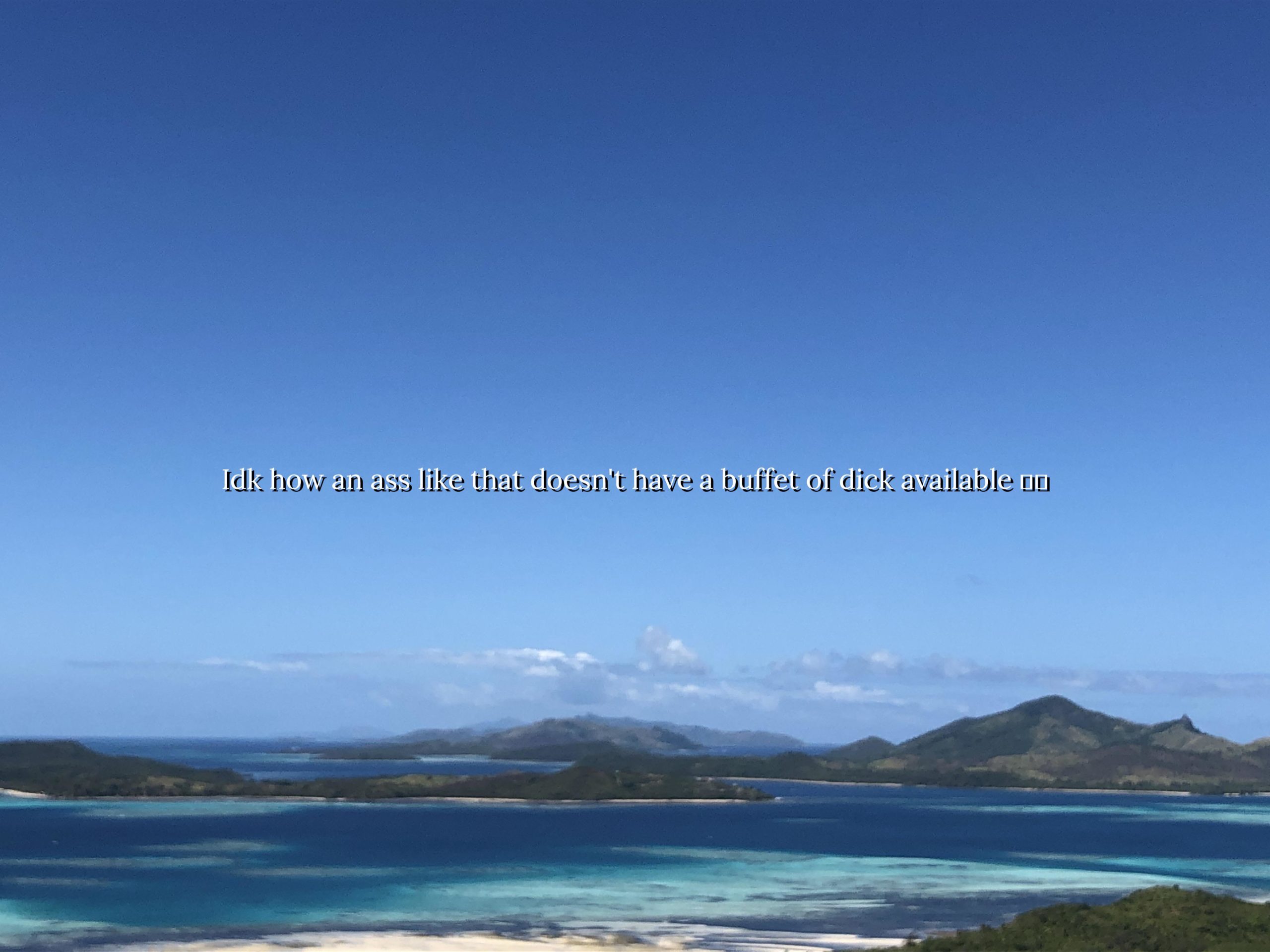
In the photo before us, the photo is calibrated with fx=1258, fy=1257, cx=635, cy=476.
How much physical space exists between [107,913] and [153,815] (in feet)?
370

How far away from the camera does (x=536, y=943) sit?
70688 millimetres

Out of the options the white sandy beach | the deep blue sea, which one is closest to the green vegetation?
the white sandy beach

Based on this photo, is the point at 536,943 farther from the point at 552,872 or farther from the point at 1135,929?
the point at 552,872

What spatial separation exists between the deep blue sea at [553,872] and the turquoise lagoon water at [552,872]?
377 mm

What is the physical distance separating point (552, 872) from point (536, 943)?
146 ft

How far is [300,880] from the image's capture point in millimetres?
103750

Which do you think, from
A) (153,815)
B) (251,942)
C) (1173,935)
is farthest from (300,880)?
(153,815)

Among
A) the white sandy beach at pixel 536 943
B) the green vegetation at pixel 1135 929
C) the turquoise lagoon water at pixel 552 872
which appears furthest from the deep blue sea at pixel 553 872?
the green vegetation at pixel 1135 929

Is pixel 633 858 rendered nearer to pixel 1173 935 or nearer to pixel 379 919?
pixel 379 919

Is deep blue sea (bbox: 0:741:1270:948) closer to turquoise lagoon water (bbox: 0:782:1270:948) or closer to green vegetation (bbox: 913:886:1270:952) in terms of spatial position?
turquoise lagoon water (bbox: 0:782:1270:948)

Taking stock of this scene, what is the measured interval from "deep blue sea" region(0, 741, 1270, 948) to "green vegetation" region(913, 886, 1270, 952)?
672 inches

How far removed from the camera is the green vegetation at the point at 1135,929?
2219 inches

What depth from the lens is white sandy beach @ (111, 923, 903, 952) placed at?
222ft

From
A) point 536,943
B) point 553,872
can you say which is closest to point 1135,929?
point 536,943
